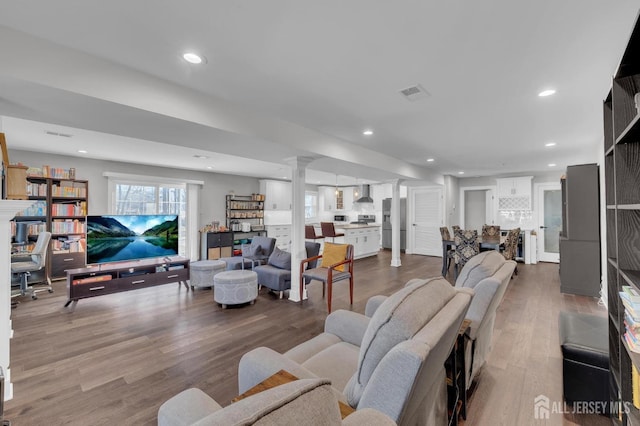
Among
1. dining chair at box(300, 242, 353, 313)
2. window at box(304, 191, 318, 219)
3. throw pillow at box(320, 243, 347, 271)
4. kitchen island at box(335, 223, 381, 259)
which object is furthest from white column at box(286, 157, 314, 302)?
window at box(304, 191, 318, 219)

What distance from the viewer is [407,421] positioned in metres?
1.06

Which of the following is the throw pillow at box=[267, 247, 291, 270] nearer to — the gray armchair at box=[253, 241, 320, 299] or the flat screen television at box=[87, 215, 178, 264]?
the gray armchair at box=[253, 241, 320, 299]

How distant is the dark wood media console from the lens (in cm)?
396

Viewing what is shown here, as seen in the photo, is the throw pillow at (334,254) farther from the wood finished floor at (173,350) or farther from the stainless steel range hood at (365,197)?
the stainless steel range hood at (365,197)

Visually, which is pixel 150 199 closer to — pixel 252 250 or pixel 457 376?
pixel 252 250

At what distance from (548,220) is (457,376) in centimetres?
775

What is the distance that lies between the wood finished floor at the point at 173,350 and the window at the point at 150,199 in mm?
2303

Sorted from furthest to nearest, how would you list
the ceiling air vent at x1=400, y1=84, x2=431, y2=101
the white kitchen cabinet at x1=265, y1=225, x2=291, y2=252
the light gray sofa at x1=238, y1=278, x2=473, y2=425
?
1. the white kitchen cabinet at x1=265, y1=225, x2=291, y2=252
2. the ceiling air vent at x1=400, y1=84, x2=431, y2=101
3. the light gray sofa at x1=238, y1=278, x2=473, y2=425

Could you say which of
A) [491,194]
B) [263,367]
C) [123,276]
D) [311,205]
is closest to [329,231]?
[311,205]

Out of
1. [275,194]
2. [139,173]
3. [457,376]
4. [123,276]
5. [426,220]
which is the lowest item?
[457,376]

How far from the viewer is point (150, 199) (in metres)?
6.97

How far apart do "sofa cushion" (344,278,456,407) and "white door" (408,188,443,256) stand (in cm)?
799

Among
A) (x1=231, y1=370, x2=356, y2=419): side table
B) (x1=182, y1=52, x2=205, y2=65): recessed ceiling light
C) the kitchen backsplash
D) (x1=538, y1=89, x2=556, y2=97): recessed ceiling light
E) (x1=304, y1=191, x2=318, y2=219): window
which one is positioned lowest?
(x1=231, y1=370, x2=356, y2=419): side table

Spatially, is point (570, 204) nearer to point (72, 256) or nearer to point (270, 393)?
point (270, 393)
